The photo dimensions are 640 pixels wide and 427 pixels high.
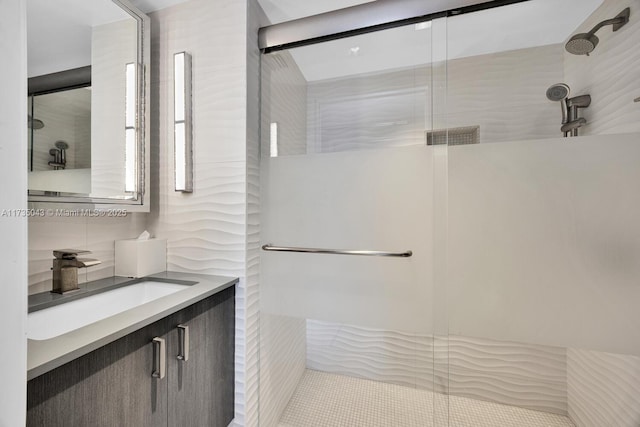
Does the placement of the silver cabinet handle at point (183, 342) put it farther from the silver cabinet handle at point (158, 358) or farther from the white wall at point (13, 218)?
the white wall at point (13, 218)

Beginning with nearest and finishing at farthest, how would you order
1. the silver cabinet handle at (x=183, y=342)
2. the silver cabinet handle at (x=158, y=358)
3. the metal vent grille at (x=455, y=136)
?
1. the silver cabinet handle at (x=158, y=358)
2. the silver cabinet handle at (x=183, y=342)
3. the metal vent grille at (x=455, y=136)

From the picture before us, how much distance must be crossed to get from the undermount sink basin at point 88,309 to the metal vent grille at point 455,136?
4.47 ft

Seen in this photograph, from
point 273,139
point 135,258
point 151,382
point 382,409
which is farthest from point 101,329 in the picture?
point 382,409

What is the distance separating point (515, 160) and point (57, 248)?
1946 mm

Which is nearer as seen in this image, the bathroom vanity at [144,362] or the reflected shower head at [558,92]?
the bathroom vanity at [144,362]

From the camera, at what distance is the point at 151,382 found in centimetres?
91

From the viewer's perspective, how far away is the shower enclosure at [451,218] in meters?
1.08

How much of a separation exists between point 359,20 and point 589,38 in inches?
37.0

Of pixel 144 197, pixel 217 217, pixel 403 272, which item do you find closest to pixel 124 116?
pixel 144 197

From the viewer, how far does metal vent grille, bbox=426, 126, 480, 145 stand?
3.96 ft

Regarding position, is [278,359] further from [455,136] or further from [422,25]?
[422,25]

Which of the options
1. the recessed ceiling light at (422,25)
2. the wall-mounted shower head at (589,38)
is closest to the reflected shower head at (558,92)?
the wall-mounted shower head at (589,38)

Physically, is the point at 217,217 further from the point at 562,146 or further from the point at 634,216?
the point at 634,216

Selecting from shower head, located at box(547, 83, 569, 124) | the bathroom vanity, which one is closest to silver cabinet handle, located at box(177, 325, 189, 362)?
the bathroom vanity
